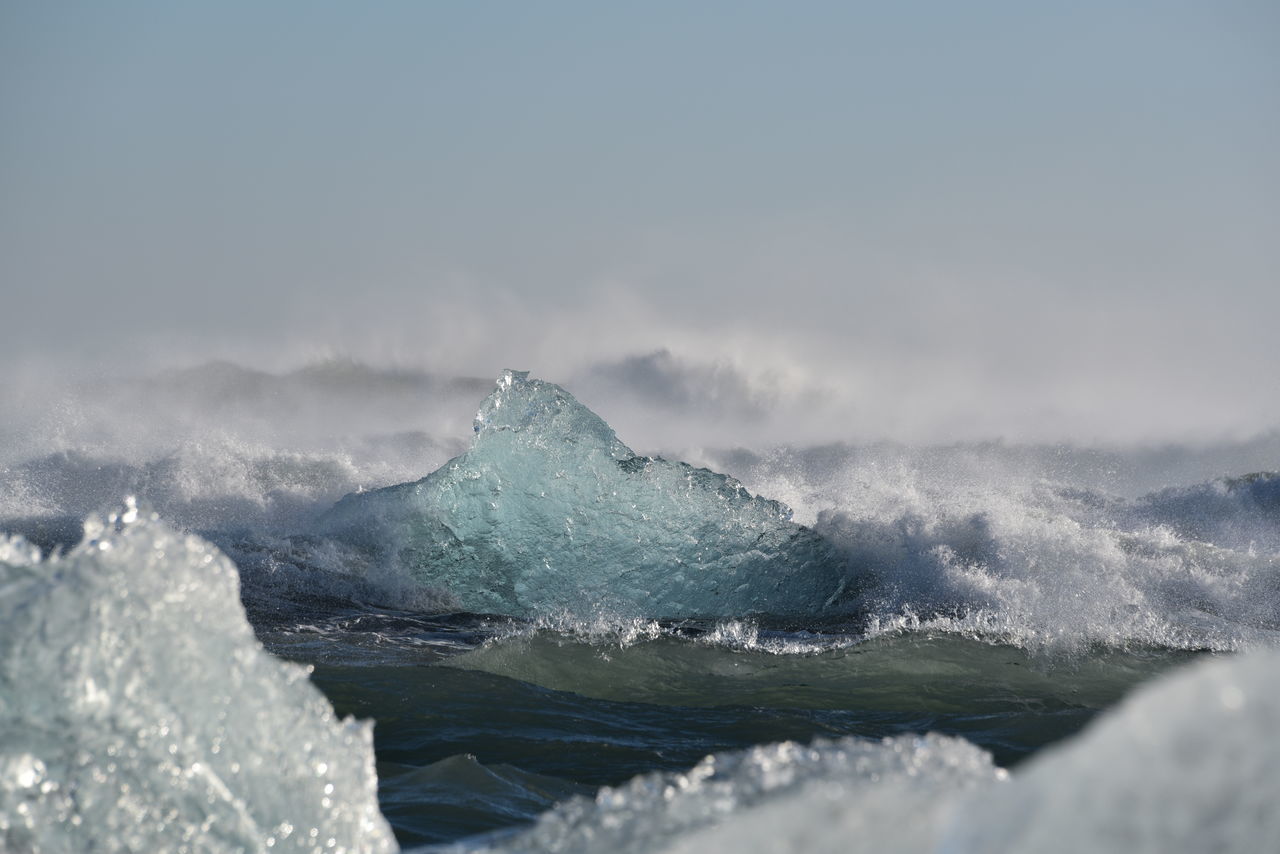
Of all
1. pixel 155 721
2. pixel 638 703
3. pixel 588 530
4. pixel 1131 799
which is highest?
pixel 588 530

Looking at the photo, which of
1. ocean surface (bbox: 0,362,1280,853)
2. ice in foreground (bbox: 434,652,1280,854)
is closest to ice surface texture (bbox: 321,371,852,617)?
ocean surface (bbox: 0,362,1280,853)

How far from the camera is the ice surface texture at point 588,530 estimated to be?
346 inches

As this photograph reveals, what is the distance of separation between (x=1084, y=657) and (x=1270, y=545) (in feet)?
13.5

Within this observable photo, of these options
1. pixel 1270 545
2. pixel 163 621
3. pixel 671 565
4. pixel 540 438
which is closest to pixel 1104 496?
pixel 1270 545

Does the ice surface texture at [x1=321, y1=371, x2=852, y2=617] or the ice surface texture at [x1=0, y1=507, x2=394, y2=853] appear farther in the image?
the ice surface texture at [x1=321, y1=371, x2=852, y2=617]

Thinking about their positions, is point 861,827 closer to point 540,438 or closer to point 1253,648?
point 1253,648

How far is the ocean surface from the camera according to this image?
4.54 feet

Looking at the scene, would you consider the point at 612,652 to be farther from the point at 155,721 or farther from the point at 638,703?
the point at 155,721

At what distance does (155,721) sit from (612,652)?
14.4 feet

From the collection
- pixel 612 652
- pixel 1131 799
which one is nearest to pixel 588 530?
pixel 612 652

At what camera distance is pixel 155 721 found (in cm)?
232

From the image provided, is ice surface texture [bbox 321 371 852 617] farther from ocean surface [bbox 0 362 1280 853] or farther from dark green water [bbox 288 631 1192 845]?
dark green water [bbox 288 631 1192 845]

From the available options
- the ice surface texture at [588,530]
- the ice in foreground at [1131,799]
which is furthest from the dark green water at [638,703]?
the ice in foreground at [1131,799]

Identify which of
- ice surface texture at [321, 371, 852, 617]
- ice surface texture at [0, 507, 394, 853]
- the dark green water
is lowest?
the dark green water
